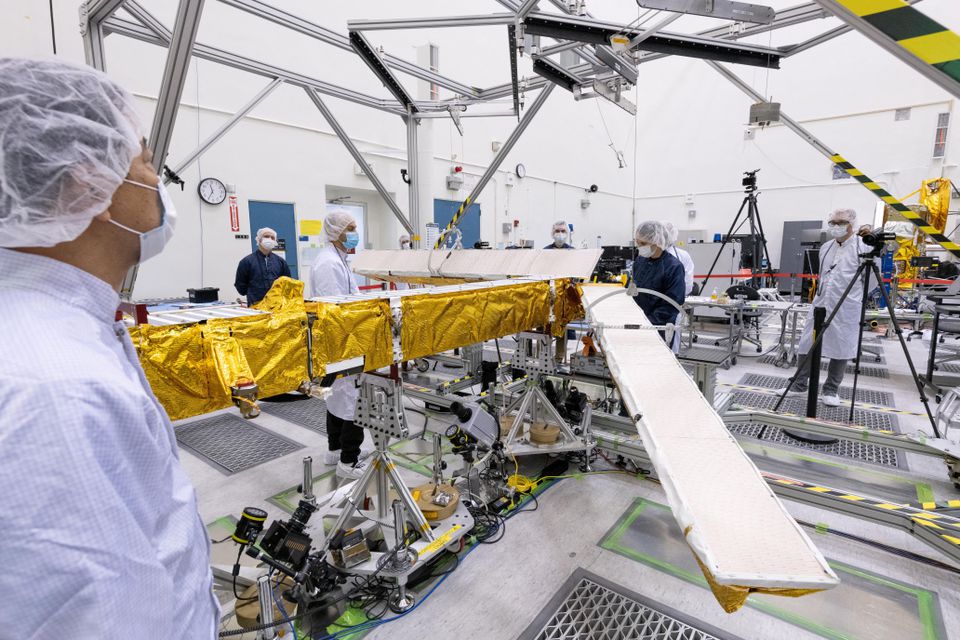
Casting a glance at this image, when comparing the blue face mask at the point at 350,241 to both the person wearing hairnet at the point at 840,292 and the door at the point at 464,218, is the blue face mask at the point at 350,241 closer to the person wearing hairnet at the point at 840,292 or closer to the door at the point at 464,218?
the person wearing hairnet at the point at 840,292

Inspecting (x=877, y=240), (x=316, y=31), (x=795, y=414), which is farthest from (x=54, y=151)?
(x=795, y=414)

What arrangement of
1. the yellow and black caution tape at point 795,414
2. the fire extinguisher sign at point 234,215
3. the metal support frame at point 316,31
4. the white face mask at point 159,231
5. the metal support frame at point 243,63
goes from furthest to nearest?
the fire extinguisher sign at point 234,215 → the yellow and black caution tape at point 795,414 → the metal support frame at point 316,31 → the metal support frame at point 243,63 → the white face mask at point 159,231

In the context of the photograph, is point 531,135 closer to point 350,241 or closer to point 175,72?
point 350,241

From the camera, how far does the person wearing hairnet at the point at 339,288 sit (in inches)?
117

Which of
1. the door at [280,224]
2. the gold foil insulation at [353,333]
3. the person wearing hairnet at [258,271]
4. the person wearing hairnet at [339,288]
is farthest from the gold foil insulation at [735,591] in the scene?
the door at [280,224]

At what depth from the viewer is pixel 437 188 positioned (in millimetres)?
7922

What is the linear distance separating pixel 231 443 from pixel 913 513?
4.07 meters

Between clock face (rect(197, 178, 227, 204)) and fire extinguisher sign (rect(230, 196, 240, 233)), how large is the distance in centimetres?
10

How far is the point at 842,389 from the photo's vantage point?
4742mm

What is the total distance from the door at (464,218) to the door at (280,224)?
2.51 meters

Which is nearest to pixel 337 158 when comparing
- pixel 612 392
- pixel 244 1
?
pixel 244 1

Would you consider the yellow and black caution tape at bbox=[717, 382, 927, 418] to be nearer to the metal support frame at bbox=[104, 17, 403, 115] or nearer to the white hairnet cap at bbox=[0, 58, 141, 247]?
the white hairnet cap at bbox=[0, 58, 141, 247]

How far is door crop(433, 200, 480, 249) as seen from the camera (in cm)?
795

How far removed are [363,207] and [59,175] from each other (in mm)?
6918
